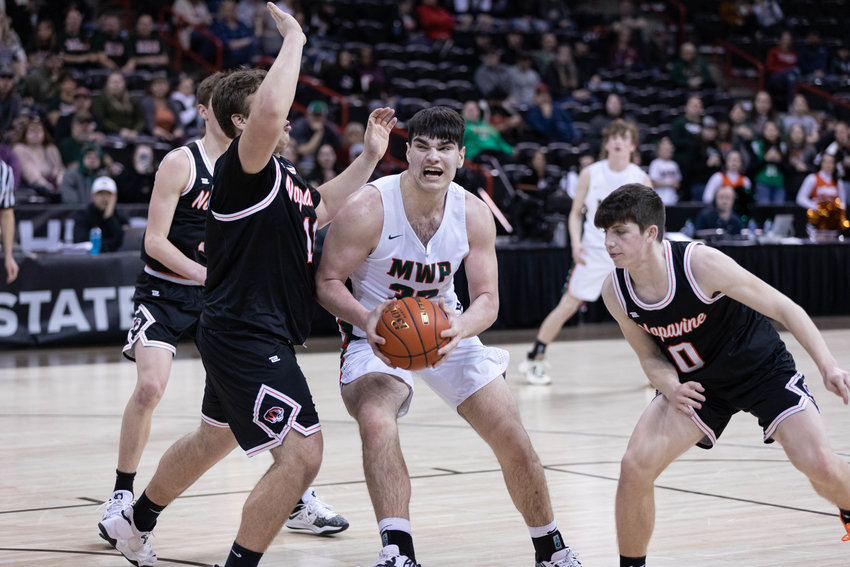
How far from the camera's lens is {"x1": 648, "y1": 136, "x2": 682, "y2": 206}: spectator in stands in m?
16.4

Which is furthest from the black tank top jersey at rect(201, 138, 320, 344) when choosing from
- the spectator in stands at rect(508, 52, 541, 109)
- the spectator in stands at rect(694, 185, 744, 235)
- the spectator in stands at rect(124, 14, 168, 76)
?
the spectator in stands at rect(508, 52, 541, 109)

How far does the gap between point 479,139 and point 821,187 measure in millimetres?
4748

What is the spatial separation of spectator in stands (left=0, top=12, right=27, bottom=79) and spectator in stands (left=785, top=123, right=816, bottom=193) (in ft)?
35.1

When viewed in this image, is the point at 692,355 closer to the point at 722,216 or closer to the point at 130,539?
the point at 130,539

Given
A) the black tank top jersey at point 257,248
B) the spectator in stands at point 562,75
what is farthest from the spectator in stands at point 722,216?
the black tank top jersey at point 257,248

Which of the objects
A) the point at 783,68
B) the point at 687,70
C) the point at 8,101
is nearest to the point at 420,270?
the point at 8,101

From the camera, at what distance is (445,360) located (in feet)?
13.6

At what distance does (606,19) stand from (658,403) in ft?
60.2

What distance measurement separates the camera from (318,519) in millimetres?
5066

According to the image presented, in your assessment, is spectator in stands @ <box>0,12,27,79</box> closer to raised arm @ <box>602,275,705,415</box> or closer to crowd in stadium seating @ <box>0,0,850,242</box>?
crowd in stadium seating @ <box>0,0,850,242</box>

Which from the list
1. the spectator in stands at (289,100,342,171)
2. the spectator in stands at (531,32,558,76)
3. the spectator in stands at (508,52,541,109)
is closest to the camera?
the spectator in stands at (289,100,342,171)


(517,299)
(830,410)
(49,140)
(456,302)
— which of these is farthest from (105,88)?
(456,302)

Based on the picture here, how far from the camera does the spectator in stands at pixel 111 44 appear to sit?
1585 centimetres

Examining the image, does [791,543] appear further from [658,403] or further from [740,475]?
[740,475]
